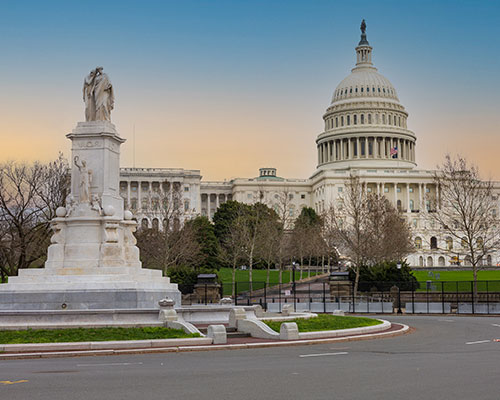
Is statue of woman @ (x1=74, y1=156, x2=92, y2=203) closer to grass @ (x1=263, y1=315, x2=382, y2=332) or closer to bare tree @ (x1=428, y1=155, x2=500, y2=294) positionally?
grass @ (x1=263, y1=315, x2=382, y2=332)

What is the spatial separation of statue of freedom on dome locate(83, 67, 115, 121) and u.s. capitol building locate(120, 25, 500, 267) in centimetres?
13294

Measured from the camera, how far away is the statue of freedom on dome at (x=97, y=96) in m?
28.0

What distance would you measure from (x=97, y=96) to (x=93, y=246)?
6113 millimetres

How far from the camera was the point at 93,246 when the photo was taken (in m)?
26.0

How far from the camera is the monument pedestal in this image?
79.3 feet

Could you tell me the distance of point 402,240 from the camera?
259 ft

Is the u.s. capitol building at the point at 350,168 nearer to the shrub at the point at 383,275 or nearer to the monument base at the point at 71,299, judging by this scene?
the shrub at the point at 383,275

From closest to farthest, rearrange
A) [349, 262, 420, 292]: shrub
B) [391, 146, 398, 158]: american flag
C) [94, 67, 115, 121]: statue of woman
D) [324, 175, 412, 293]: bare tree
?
[94, 67, 115, 121]: statue of woman, [349, 262, 420, 292]: shrub, [324, 175, 412, 293]: bare tree, [391, 146, 398, 158]: american flag

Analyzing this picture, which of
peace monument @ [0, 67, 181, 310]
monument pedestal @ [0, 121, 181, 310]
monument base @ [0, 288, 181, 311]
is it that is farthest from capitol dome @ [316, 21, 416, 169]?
monument base @ [0, 288, 181, 311]

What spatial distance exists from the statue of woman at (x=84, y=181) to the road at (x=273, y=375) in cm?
954

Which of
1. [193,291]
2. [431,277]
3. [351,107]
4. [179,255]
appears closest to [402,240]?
[431,277]

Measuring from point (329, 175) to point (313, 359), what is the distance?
5875 inches

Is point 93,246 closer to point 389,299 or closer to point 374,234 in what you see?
point 389,299

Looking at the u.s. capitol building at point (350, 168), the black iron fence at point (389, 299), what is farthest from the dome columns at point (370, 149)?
the black iron fence at point (389, 299)
